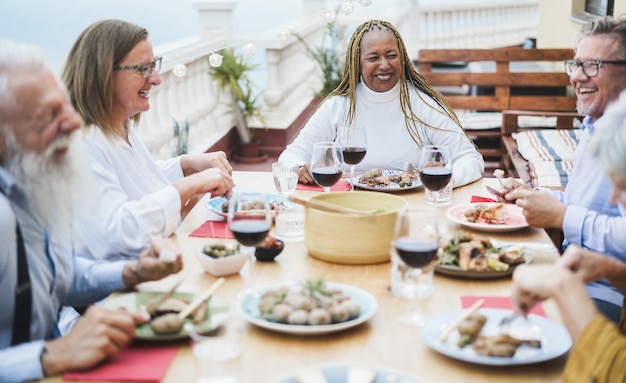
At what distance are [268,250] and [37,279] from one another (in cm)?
57

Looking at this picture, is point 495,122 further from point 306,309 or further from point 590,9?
point 306,309

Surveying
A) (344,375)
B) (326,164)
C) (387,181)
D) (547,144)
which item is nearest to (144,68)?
(326,164)

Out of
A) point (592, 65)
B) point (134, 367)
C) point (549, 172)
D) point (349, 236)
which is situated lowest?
point (549, 172)

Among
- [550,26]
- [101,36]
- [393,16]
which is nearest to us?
[101,36]

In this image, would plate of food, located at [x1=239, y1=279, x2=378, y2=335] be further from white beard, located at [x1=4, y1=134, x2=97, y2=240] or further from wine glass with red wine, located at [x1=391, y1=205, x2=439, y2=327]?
white beard, located at [x1=4, y1=134, x2=97, y2=240]

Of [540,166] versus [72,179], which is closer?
[72,179]

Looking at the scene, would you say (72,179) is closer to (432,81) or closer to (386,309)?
(386,309)

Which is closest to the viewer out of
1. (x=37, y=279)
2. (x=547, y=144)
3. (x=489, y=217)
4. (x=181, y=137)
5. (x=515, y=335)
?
(x=515, y=335)

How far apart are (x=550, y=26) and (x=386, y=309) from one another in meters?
7.06

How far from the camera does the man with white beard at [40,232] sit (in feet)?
4.71

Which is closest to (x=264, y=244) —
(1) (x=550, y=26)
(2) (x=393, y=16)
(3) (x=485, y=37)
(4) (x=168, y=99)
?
(4) (x=168, y=99)

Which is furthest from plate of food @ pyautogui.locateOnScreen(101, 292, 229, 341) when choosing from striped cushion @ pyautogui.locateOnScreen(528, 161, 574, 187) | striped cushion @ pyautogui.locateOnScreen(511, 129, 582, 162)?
striped cushion @ pyautogui.locateOnScreen(511, 129, 582, 162)

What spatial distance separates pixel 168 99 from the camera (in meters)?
5.12

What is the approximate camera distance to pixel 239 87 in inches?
232
